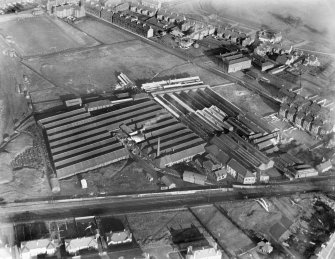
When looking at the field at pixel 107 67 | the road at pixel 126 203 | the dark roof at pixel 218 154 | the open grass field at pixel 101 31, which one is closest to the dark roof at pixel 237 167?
the dark roof at pixel 218 154

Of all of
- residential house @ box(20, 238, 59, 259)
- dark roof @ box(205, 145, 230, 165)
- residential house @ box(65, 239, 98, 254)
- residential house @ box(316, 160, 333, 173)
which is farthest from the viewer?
residential house @ box(316, 160, 333, 173)

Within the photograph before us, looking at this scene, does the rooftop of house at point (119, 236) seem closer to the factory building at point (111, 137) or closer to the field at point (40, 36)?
the factory building at point (111, 137)

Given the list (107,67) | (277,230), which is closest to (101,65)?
(107,67)

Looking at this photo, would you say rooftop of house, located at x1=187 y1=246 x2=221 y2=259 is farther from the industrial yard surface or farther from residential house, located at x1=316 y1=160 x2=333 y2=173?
residential house, located at x1=316 y1=160 x2=333 y2=173

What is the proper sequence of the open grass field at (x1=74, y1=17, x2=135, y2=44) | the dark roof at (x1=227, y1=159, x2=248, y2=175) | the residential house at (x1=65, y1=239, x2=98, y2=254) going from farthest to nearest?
the open grass field at (x1=74, y1=17, x2=135, y2=44) → the dark roof at (x1=227, y1=159, x2=248, y2=175) → the residential house at (x1=65, y1=239, x2=98, y2=254)

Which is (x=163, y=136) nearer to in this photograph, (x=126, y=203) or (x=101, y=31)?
(x=126, y=203)

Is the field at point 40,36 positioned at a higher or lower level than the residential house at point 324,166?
lower

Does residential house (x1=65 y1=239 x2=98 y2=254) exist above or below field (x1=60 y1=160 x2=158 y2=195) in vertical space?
above

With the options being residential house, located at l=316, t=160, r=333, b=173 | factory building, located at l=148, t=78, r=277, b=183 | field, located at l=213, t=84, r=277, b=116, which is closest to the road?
factory building, located at l=148, t=78, r=277, b=183
